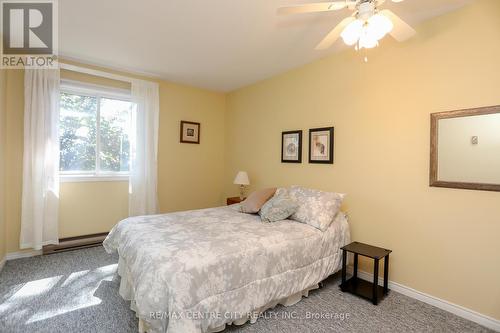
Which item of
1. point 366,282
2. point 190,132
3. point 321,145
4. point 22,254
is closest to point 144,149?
point 190,132

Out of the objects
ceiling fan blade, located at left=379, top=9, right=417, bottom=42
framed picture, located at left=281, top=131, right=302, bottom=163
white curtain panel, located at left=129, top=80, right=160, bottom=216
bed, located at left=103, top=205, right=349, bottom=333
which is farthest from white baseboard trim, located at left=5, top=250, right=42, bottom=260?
ceiling fan blade, located at left=379, top=9, right=417, bottom=42

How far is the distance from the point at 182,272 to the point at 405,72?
8.83ft

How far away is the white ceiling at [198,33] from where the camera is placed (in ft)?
7.02

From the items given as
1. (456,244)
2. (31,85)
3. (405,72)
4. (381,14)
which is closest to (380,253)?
(456,244)

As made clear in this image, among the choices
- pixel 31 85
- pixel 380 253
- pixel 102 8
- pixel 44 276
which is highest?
pixel 102 8

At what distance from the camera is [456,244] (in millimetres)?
2117

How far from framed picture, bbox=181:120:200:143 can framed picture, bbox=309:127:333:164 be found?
2178mm

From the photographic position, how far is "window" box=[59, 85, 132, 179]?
3424 millimetres

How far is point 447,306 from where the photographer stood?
2.15 meters

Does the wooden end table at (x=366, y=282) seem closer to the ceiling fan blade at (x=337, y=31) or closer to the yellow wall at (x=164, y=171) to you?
the ceiling fan blade at (x=337, y=31)

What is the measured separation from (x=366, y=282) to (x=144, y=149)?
11.3 ft

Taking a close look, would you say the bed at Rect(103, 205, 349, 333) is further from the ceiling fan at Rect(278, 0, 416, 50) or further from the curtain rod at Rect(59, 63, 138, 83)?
the curtain rod at Rect(59, 63, 138, 83)

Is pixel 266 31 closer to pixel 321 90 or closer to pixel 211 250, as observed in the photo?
pixel 321 90

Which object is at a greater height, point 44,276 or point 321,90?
point 321,90
